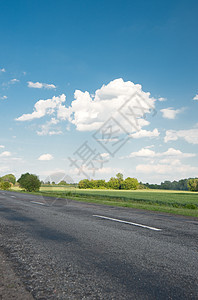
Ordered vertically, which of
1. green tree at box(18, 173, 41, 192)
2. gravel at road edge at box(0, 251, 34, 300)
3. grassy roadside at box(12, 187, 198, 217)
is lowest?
grassy roadside at box(12, 187, 198, 217)

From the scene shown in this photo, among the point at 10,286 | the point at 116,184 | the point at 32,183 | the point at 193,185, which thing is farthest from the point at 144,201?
the point at 116,184

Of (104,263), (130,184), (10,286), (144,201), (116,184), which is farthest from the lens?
(116,184)

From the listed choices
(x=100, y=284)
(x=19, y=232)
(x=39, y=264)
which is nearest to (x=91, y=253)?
(x=39, y=264)

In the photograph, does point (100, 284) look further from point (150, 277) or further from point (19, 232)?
point (19, 232)

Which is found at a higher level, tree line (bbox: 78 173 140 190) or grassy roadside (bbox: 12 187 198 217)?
tree line (bbox: 78 173 140 190)

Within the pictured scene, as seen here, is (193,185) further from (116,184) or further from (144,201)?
(144,201)

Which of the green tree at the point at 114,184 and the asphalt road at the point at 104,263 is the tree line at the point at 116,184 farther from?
the asphalt road at the point at 104,263

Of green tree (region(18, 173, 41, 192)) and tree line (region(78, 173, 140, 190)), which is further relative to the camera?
tree line (region(78, 173, 140, 190))

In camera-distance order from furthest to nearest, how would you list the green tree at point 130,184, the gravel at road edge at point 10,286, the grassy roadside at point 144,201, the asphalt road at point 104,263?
the green tree at point 130,184 → the grassy roadside at point 144,201 → the asphalt road at point 104,263 → the gravel at road edge at point 10,286

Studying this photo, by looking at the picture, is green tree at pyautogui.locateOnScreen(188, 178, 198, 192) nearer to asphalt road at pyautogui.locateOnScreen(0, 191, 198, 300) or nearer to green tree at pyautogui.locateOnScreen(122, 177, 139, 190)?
green tree at pyautogui.locateOnScreen(122, 177, 139, 190)

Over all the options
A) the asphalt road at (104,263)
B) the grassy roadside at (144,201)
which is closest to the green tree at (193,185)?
the grassy roadside at (144,201)

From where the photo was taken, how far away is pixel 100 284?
2.66 metres

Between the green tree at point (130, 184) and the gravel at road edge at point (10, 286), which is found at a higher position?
the green tree at point (130, 184)

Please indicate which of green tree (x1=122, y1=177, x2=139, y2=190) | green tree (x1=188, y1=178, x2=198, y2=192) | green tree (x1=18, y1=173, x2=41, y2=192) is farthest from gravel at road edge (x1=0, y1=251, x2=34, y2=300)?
green tree (x1=122, y1=177, x2=139, y2=190)
